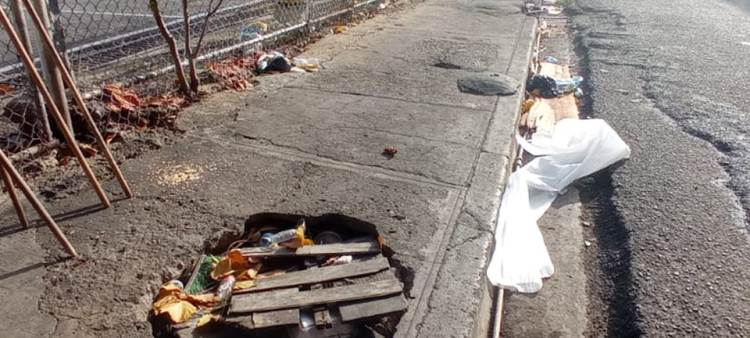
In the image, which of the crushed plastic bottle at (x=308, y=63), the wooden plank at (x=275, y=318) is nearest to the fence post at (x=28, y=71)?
the wooden plank at (x=275, y=318)

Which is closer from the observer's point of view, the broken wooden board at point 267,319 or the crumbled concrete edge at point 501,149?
the broken wooden board at point 267,319

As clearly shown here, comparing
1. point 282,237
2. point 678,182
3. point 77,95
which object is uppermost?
point 77,95

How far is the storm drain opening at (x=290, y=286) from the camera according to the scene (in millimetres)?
2004

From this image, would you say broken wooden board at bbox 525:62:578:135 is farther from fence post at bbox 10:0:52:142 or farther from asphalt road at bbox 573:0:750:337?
fence post at bbox 10:0:52:142

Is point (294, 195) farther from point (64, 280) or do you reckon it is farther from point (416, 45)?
point (416, 45)

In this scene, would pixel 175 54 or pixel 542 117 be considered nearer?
pixel 175 54

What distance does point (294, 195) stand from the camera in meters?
2.88

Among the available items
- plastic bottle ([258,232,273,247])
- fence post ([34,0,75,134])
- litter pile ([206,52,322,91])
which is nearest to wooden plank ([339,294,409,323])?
plastic bottle ([258,232,273,247])

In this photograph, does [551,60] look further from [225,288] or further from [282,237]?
[225,288]

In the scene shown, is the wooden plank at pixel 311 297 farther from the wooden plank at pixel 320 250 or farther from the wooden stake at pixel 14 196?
the wooden stake at pixel 14 196

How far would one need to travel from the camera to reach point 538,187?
393 cm

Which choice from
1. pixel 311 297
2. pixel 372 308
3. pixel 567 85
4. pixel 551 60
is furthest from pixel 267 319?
pixel 551 60

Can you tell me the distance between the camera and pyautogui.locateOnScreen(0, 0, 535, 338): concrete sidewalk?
213 centimetres

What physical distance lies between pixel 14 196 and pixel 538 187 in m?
3.29
